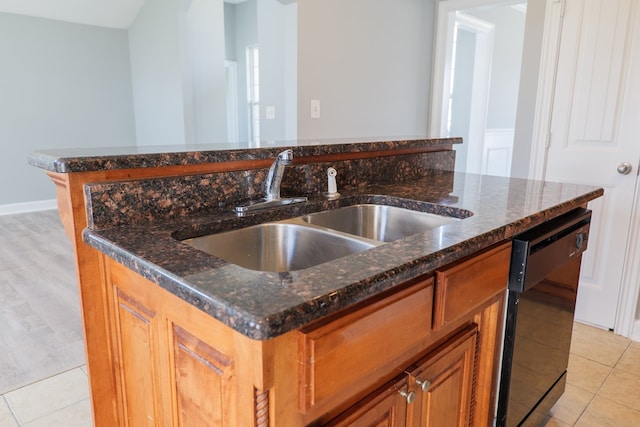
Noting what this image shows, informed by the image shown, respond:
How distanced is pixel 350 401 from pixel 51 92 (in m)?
Answer: 5.74

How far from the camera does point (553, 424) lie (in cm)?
180

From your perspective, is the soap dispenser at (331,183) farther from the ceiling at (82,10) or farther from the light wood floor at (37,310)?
the ceiling at (82,10)

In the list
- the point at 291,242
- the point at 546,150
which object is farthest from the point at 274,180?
the point at 546,150

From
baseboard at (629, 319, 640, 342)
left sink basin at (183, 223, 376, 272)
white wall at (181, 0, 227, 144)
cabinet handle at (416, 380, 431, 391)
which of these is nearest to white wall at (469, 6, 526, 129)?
white wall at (181, 0, 227, 144)

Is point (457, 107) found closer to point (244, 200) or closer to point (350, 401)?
point (244, 200)

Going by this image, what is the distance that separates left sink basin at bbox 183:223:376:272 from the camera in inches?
43.8

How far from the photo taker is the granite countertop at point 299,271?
0.62 m

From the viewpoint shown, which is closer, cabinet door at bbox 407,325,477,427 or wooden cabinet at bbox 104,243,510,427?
wooden cabinet at bbox 104,243,510,427

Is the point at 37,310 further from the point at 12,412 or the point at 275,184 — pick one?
the point at 275,184

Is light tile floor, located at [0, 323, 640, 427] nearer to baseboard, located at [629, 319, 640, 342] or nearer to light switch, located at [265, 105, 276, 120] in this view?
baseboard, located at [629, 319, 640, 342]

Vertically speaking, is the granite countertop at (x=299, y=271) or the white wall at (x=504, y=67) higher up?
the white wall at (x=504, y=67)

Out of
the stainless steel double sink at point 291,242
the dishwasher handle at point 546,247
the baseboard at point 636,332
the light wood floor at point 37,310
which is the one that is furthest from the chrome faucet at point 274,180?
the baseboard at point 636,332

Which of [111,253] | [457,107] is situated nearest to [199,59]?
[457,107]

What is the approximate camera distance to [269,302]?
0.62m
